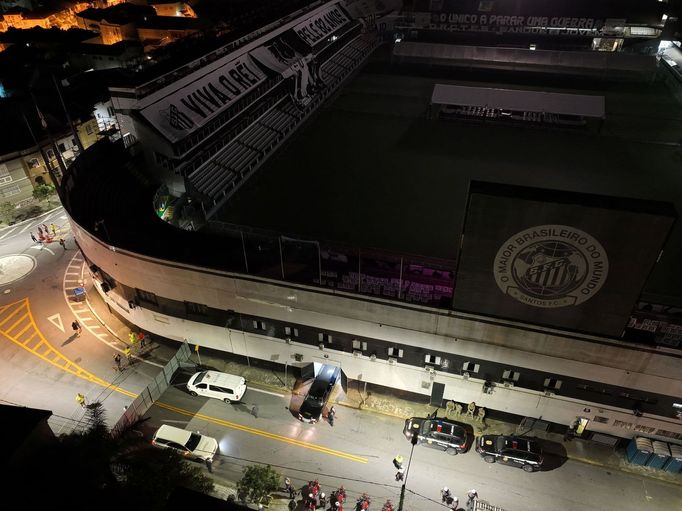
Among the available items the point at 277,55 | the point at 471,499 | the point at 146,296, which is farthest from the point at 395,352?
the point at 277,55

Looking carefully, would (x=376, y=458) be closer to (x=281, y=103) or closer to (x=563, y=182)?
(x=563, y=182)

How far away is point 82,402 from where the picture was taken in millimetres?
24625

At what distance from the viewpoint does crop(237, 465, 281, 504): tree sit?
19.1m

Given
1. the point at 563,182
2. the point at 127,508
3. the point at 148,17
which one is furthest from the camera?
the point at 148,17

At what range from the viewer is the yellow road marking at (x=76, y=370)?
23078 millimetres

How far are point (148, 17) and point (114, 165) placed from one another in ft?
186

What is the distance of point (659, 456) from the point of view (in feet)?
69.3

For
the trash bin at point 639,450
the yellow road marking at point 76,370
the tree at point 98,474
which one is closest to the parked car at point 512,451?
the trash bin at point 639,450

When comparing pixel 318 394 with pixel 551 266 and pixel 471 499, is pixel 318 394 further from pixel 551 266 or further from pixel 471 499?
pixel 551 266

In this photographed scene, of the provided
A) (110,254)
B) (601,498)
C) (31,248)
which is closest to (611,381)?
(601,498)

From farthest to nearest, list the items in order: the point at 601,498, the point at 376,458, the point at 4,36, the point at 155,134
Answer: the point at 4,36 → the point at 155,134 → the point at 376,458 → the point at 601,498

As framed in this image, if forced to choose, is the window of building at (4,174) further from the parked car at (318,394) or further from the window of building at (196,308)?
the parked car at (318,394)

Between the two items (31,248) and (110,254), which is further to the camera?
(31,248)

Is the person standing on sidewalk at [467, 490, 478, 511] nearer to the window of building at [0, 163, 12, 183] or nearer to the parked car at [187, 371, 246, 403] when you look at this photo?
the parked car at [187, 371, 246, 403]
